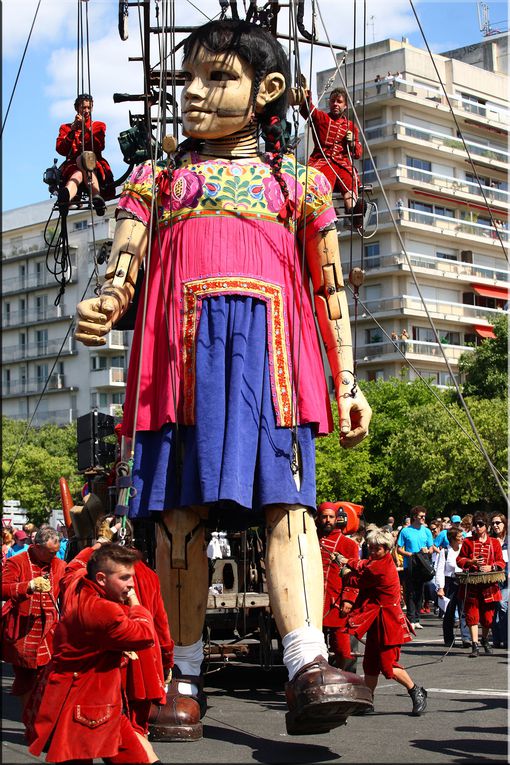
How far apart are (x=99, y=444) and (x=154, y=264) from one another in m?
5.06

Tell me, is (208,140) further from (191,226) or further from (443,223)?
(443,223)

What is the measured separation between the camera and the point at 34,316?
71.4 m

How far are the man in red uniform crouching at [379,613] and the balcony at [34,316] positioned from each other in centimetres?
5867

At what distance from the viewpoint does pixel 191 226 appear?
6.84 m

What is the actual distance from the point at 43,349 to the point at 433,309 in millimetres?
24148

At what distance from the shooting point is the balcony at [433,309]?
5434 cm

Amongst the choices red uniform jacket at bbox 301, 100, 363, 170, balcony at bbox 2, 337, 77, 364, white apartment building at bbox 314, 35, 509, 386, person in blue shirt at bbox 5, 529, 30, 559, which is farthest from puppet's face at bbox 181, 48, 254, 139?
balcony at bbox 2, 337, 77, 364

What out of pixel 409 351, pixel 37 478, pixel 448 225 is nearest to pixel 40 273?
pixel 37 478

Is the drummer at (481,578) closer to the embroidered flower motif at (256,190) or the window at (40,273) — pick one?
the embroidered flower motif at (256,190)

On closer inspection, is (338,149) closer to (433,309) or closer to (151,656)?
(151,656)

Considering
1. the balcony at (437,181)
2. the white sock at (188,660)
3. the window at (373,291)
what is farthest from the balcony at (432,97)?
the white sock at (188,660)

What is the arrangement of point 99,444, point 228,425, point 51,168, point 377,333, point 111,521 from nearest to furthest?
point 228,425, point 111,521, point 51,168, point 99,444, point 377,333

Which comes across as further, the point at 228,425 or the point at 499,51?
the point at 499,51

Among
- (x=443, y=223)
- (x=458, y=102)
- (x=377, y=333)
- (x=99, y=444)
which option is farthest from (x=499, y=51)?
(x=99, y=444)
